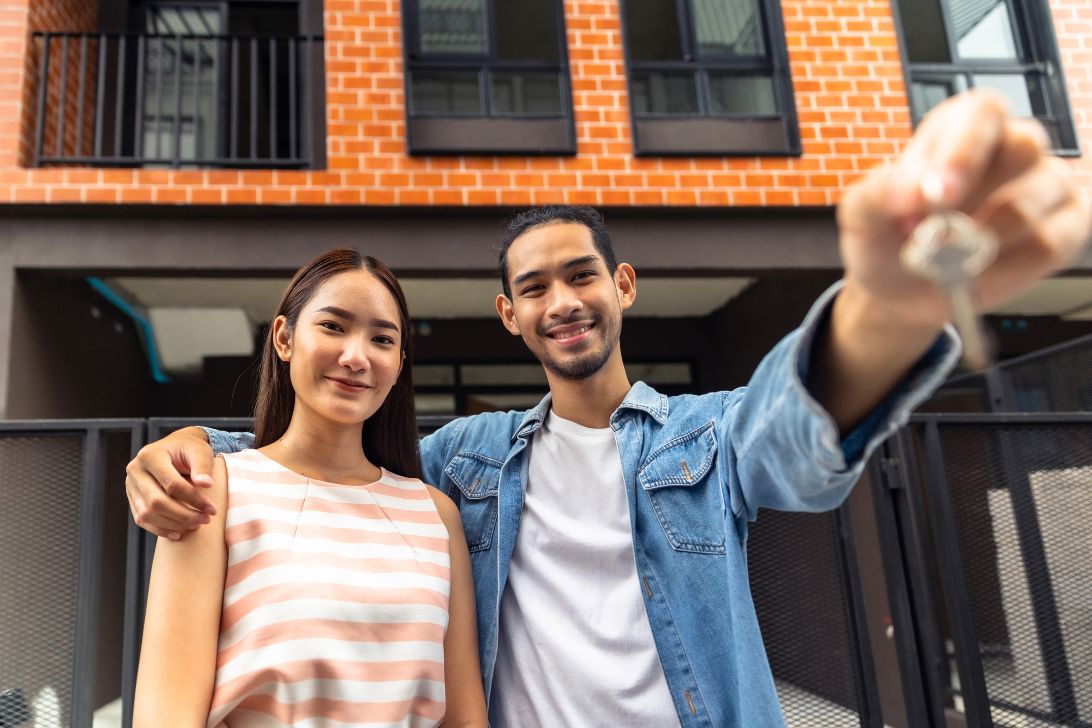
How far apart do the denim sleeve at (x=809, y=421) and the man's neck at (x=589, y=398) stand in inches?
24.5

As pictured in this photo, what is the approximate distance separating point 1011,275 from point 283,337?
145 cm

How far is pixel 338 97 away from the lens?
18.1 feet

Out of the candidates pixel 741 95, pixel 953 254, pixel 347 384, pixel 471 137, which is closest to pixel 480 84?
pixel 471 137

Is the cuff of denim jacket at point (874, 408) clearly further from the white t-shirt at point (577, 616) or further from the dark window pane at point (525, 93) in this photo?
the dark window pane at point (525, 93)

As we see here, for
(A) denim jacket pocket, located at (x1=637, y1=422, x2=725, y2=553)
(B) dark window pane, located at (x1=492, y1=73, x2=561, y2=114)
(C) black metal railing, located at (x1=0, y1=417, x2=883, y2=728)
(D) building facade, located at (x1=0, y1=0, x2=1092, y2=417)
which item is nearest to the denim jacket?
(A) denim jacket pocket, located at (x1=637, y1=422, x2=725, y2=553)

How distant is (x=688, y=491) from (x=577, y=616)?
0.35 m

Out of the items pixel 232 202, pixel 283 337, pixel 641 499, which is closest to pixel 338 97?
pixel 232 202

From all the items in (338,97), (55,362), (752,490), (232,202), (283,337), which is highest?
(338,97)

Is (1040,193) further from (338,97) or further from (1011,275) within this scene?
(338,97)

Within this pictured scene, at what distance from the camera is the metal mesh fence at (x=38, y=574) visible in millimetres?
2447

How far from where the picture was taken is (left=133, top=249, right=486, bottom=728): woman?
1310 millimetres

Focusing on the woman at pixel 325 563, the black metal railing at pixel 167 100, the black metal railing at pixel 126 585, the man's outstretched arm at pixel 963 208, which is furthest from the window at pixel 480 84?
the man's outstretched arm at pixel 963 208

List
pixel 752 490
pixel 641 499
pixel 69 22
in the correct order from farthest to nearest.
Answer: pixel 69 22 < pixel 641 499 < pixel 752 490

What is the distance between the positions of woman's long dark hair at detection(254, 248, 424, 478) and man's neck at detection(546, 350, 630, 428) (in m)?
0.36
